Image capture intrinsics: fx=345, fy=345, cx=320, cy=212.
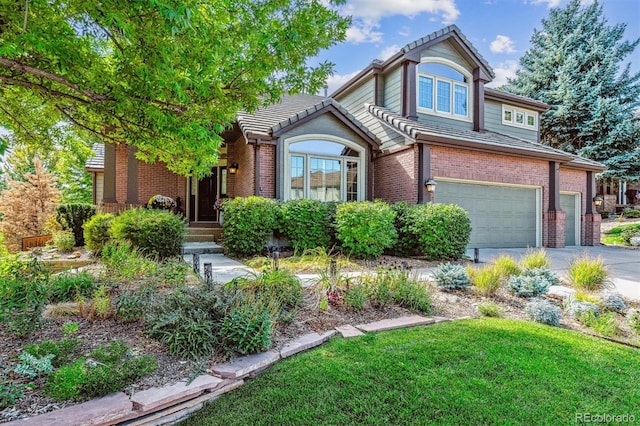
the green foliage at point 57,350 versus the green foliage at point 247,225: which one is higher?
the green foliage at point 247,225

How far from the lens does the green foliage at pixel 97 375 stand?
2.16m

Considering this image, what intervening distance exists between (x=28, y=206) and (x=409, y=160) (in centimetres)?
1620

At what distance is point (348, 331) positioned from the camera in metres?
3.51

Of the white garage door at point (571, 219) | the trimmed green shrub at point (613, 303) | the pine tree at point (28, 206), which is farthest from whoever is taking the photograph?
the pine tree at point (28, 206)

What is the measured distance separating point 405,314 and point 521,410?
1.85 metres

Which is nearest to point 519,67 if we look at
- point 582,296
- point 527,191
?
point 527,191

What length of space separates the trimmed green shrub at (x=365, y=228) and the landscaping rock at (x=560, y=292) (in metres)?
3.69

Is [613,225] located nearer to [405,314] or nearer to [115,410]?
[405,314]

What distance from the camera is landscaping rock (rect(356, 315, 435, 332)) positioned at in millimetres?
3633

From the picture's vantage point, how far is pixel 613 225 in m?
17.4

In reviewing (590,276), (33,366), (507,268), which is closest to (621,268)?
(590,276)

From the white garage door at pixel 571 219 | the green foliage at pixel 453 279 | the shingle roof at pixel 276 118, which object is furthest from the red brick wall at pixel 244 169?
the white garage door at pixel 571 219

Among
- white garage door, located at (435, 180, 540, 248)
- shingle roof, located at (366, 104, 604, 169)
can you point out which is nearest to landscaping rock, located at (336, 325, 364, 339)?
shingle roof, located at (366, 104, 604, 169)

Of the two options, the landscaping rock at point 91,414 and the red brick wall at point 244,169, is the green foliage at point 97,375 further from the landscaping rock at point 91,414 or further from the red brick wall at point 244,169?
the red brick wall at point 244,169
